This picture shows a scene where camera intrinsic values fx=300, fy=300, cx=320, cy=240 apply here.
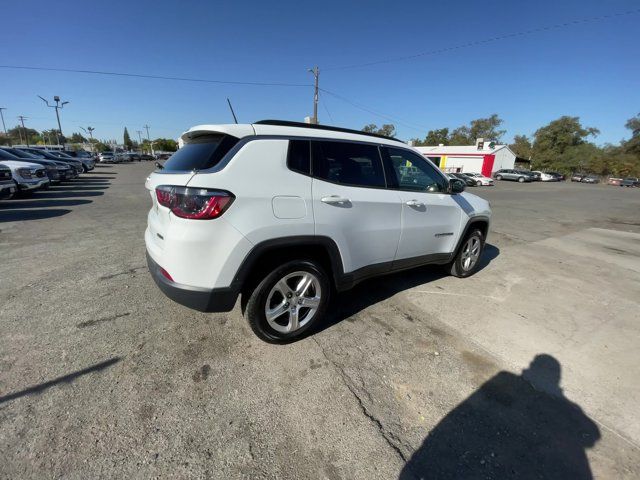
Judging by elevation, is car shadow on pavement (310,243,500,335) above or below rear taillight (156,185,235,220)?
below

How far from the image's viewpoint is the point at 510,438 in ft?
6.33

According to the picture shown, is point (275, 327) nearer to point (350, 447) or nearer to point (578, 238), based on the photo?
point (350, 447)

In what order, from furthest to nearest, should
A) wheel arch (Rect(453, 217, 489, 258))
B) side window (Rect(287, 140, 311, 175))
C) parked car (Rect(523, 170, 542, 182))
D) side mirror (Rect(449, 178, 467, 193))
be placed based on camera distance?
parked car (Rect(523, 170, 542, 182)) < wheel arch (Rect(453, 217, 489, 258)) < side mirror (Rect(449, 178, 467, 193)) < side window (Rect(287, 140, 311, 175))

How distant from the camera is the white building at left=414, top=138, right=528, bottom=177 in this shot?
45.0m

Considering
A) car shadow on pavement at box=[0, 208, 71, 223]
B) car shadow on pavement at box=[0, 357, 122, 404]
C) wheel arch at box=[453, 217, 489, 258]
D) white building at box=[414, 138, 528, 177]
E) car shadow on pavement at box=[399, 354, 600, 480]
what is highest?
white building at box=[414, 138, 528, 177]

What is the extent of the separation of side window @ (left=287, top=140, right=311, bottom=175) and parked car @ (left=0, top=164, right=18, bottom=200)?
1038 centimetres

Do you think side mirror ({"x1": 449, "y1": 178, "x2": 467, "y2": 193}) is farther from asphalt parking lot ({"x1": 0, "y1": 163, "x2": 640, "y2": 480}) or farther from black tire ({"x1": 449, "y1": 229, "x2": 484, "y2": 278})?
asphalt parking lot ({"x1": 0, "y1": 163, "x2": 640, "y2": 480})

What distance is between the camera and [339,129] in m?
3.05

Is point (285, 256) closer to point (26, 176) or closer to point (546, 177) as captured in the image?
point (26, 176)

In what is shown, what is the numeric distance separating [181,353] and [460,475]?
2.20 meters

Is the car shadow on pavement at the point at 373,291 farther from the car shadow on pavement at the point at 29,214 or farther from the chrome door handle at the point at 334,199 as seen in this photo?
the car shadow on pavement at the point at 29,214

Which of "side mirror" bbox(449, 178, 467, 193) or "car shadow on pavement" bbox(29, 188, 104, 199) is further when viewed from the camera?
"car shadow on pavement" bbox(29, 188, 104, 199)

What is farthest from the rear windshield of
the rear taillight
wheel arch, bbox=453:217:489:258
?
wheel arch, bbox=453:217:489:258

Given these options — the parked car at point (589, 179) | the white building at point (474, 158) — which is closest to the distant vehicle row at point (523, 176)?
the white building at point (474, 158)
